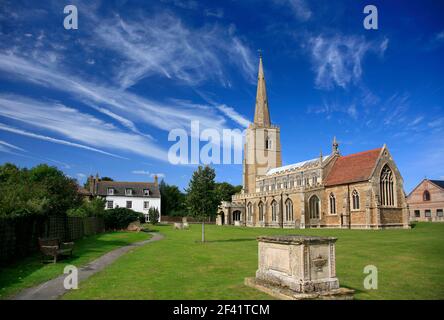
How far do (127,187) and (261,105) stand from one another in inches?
1385

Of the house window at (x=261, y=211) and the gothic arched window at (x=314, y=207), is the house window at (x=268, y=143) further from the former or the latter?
the gothic arched window at (x=314, y=207)

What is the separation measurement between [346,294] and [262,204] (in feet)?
189

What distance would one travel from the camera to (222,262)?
14.7m

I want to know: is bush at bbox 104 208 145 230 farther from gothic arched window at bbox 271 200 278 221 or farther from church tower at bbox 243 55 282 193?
church tower at bbox 243 55 282 193

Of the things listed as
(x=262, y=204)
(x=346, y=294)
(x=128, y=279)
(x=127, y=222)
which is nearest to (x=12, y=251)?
(x=128, y=279)

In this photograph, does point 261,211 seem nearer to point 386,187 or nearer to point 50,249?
point 386,187

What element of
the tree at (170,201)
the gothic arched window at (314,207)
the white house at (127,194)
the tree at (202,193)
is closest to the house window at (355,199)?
the gothic arched window at (314,207)

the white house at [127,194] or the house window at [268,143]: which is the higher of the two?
the house window at [268,143]

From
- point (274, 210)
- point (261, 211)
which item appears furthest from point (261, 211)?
point (274, 210)

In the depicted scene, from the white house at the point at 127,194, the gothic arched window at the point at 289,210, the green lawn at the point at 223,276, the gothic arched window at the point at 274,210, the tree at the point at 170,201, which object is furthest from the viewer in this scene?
the tree at the point at 170,201

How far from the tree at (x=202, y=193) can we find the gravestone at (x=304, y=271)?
60.4 ft

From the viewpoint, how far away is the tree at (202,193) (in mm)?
27359

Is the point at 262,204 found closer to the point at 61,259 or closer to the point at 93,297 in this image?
the point at 61,259

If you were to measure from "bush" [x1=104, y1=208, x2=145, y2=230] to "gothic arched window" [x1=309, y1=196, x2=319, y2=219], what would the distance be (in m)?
26.3
